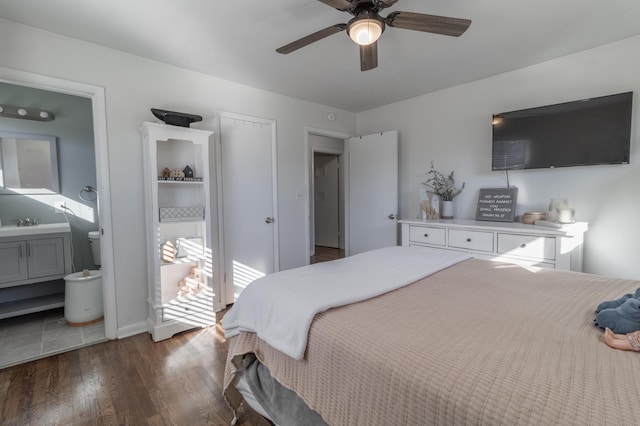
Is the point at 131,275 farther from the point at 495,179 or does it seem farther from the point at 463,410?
the point at 495,179

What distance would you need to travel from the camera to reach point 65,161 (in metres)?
3.30

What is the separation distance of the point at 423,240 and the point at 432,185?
0.85 meters

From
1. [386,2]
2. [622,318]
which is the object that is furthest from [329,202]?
[622,318]

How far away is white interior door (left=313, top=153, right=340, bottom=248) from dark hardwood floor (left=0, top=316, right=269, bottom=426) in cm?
393

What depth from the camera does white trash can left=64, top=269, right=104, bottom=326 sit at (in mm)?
2680

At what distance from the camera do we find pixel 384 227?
3.89 m

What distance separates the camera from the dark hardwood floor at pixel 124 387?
1.58m

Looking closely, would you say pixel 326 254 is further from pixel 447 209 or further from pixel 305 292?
pixel 305 292

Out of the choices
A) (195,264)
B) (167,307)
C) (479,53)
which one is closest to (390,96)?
(479,53)

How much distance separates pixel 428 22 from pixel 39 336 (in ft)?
12.4

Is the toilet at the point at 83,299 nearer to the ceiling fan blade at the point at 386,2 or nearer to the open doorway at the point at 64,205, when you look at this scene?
the open doorway at the point at 64,205

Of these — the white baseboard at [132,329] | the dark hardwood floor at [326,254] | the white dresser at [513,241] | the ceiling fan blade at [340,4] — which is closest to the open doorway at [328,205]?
the dark hardwood floor at [326,254]

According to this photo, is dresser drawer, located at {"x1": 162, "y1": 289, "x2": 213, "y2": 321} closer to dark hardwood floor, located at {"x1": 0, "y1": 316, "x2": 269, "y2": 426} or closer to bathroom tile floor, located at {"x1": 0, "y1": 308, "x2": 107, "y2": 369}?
dark hardwood floor, located at {"x1": 0, "y1": 316, "x2": 269, "y2": 426}

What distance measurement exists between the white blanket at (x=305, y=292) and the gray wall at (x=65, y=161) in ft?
9.89
